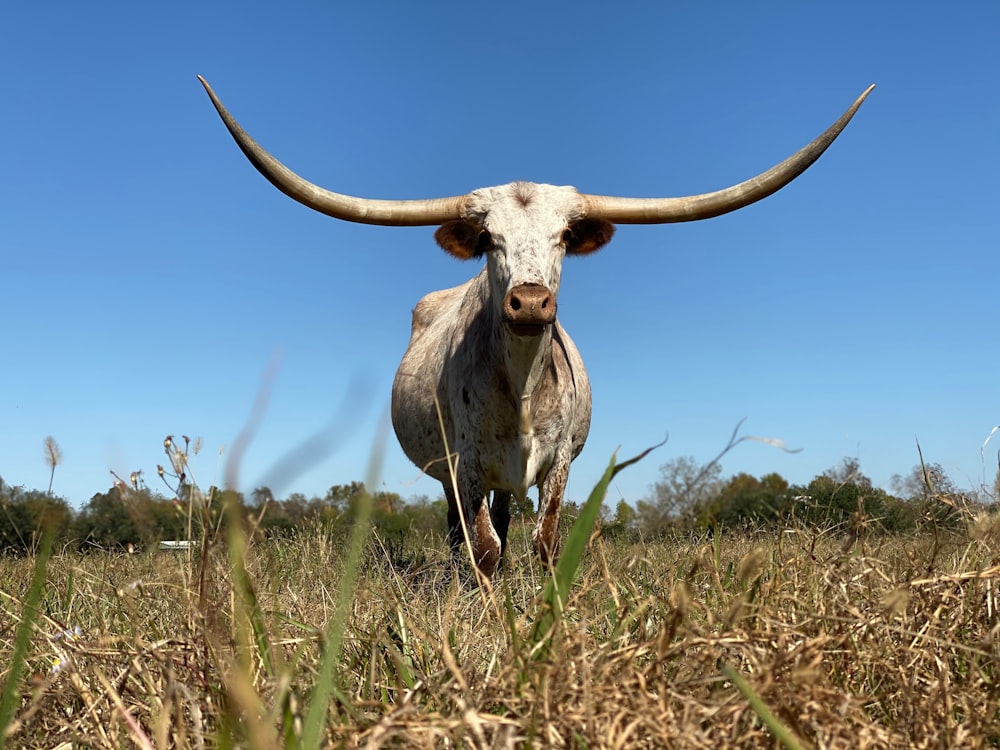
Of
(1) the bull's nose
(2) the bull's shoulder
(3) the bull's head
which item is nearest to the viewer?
(1) the bull's nose

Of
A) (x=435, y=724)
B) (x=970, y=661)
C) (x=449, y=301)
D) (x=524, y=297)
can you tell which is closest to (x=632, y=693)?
(x=435, y=724)

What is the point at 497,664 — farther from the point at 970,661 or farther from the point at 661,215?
the point at 661,215

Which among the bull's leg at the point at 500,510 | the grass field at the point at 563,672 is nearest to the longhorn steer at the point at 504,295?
the bull's leg at the point at 500,510

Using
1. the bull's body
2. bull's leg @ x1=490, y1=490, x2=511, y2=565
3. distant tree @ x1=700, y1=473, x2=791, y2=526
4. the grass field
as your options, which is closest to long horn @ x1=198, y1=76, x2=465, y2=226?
the bull's body

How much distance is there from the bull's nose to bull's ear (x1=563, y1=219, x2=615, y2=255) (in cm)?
109

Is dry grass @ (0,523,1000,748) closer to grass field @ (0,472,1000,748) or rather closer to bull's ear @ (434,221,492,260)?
grass field @ (0,472,1000,748)

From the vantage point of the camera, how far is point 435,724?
48.0 inches

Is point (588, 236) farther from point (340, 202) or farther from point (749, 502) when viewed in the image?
point (749, 502)

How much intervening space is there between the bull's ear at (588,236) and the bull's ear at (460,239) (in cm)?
54

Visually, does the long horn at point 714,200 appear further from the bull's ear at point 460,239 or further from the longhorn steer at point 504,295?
the bull's ear at point 460,239

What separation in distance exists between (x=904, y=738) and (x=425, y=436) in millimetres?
5385

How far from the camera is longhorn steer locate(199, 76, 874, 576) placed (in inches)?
178

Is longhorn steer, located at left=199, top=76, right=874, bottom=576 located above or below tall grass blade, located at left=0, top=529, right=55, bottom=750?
above

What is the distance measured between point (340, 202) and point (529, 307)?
1.44 m
